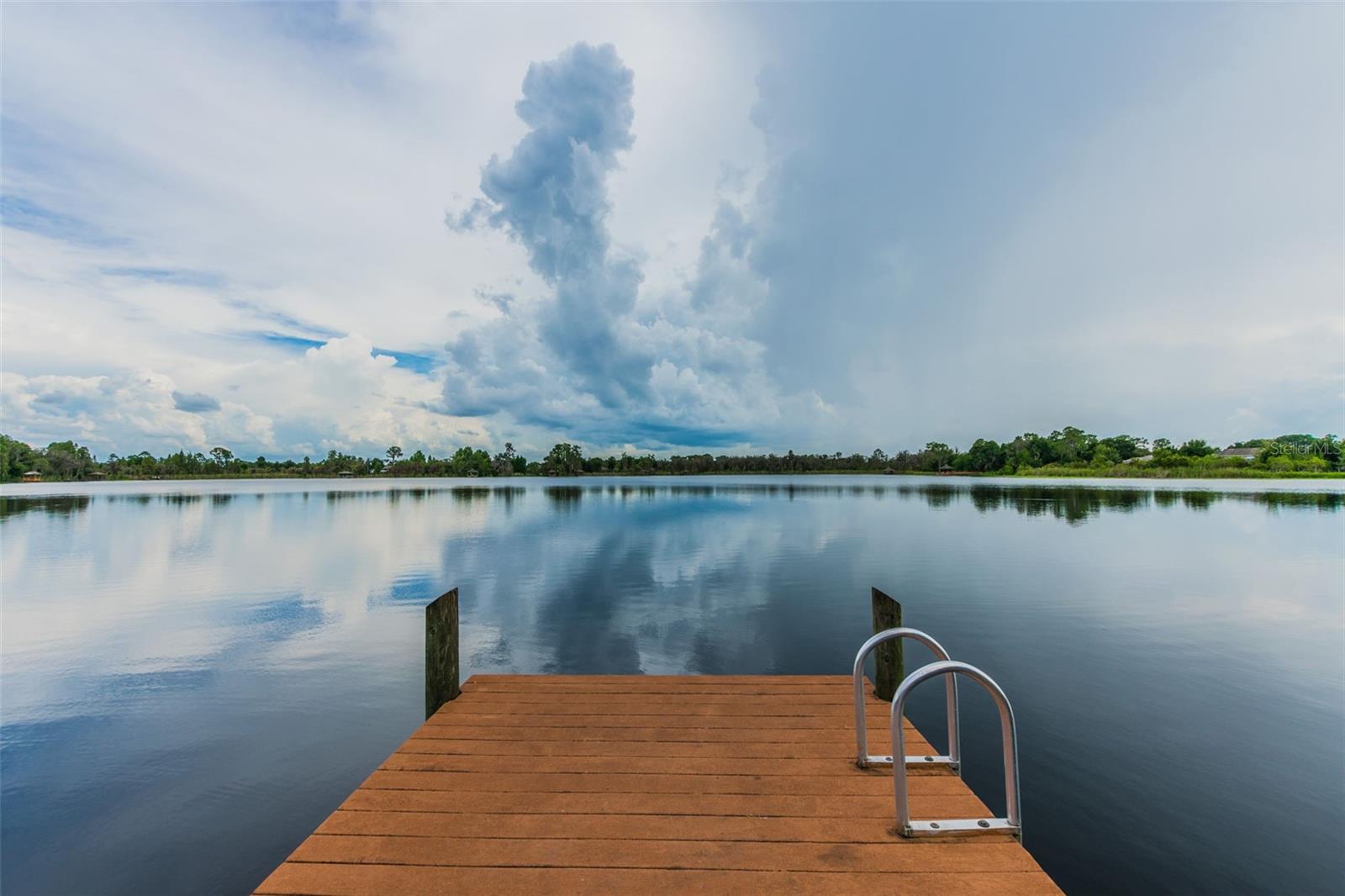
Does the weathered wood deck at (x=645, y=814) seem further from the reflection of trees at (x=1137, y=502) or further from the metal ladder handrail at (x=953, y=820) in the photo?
the reflection of trees at (x=1137, y=502)

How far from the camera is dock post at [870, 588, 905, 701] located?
515cm

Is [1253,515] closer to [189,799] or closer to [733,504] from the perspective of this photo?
[733,504]

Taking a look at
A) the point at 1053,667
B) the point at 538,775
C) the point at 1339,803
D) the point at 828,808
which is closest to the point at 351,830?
the point at 538,775

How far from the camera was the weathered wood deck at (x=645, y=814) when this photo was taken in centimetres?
279

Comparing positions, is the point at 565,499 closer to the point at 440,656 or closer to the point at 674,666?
the point at 674,666

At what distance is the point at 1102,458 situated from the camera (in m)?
117

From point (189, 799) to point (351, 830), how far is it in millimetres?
4335

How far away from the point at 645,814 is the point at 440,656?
8.90 feet

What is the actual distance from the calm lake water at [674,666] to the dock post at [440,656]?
1846 mm

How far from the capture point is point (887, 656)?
529 cm

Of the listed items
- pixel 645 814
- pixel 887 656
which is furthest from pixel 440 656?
pixel 887 656

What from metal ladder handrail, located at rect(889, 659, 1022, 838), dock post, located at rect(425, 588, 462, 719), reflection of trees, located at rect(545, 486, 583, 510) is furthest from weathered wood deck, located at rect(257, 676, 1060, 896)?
reflection of trees, located at rect(545, 486, 583, 510)

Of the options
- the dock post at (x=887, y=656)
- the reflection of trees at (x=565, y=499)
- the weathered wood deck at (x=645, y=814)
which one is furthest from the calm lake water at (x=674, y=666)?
the reflection of trees at (x=565, y=499)

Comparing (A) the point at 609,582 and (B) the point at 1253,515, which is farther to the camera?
(B) the point at 1253,515
